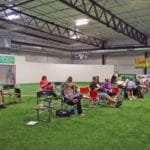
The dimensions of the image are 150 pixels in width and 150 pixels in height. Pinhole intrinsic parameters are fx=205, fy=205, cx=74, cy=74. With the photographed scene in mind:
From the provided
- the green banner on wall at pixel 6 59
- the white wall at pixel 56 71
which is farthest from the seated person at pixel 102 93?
the white wall at pixel 56 71

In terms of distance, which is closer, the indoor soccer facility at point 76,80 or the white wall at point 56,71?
the indoor soccer facility at point 76,80

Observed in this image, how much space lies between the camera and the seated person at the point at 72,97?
19.0 ft

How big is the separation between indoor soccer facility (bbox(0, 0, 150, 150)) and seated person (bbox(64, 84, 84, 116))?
0.09 ft

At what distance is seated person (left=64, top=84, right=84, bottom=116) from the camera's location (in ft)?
19.0

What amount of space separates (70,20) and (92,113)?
780 centimetres

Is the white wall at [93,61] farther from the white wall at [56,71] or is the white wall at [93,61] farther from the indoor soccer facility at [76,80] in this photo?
the white wall at [56,71]

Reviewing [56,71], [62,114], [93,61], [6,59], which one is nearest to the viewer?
[62,114]

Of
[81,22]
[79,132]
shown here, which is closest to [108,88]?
[79,132]

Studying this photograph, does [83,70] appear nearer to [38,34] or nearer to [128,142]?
[38,34]

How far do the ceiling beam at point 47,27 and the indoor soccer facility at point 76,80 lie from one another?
61 mm

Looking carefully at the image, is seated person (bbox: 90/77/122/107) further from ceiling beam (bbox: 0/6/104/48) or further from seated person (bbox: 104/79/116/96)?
ceiling beam (bbox: 0/6/104/48)

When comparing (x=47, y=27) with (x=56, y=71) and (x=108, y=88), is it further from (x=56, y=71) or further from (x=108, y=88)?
(x=108, y=88)

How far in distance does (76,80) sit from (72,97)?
15.8 m

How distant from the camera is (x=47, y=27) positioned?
14188 mm
